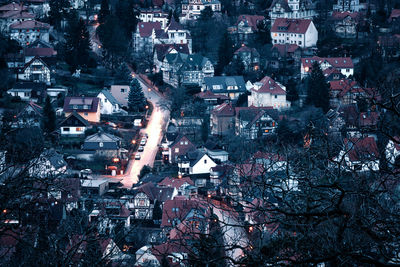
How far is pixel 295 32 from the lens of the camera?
102 ft

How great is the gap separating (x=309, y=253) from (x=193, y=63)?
25.4 metres

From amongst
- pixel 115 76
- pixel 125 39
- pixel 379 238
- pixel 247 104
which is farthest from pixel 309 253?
pixel 125 39

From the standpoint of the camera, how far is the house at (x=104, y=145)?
20.9 m

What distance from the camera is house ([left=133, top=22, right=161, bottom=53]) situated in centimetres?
3112

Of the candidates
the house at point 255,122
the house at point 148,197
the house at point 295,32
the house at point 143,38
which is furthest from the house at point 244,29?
the house at point 148,197

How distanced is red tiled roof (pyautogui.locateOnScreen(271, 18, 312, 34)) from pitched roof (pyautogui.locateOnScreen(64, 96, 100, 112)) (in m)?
10.6

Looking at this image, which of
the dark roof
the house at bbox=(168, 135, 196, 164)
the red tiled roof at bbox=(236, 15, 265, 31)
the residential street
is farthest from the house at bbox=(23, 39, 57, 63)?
the house at bbox=(168, 135, 196, 164)

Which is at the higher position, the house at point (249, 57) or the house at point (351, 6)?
the house at point (351, 6)

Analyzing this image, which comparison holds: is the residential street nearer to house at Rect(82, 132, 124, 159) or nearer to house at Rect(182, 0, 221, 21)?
house at Rect(82, 132, 124, 159)

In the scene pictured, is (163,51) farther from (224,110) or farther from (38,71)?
(224,110)

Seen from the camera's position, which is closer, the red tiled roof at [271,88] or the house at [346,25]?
the red tiled roof at [271,88]

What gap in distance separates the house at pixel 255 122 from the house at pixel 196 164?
218cm

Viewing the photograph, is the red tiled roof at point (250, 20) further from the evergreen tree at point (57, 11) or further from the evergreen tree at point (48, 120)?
the evergreen tree at point (48, 120)

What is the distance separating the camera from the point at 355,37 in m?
31.2
